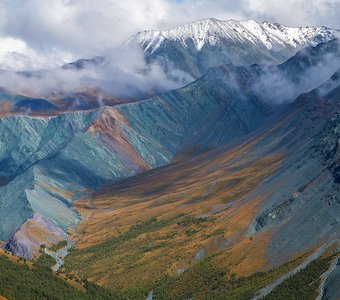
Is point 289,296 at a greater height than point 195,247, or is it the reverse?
point 195,247

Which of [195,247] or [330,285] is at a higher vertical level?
[195,247]

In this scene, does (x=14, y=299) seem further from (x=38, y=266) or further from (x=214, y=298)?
(x=214, y=298)

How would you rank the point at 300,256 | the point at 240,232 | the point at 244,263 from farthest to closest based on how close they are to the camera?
the point at 240,232 → the point at 244,263 → the point at 300,256

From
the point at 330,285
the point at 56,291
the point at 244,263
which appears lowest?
the point at 330,285

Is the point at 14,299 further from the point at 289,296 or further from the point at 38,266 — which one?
the point at 289,296

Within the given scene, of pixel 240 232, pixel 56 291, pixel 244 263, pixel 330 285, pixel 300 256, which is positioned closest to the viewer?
pixel 330 285

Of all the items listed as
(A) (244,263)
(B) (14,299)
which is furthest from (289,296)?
(B) (14,299)

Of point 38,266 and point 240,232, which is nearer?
point 38,266

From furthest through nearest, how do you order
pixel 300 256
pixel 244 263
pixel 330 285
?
1. pixel 244 263
2. pixel 300 256
3. pixel 330 285

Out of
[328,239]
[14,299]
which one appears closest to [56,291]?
[14,299]
